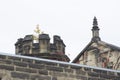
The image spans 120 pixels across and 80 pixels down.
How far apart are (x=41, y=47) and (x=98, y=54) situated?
16.9 feet

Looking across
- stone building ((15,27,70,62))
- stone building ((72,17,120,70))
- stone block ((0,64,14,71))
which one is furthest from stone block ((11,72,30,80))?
stone building ((15,27,70,62))

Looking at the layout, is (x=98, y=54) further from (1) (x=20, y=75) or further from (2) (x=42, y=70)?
(1) (x=20, y=75)

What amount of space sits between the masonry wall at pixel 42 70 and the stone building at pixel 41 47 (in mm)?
17436

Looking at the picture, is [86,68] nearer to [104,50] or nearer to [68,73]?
[68,73]

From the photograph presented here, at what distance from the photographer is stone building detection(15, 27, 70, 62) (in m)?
40.2

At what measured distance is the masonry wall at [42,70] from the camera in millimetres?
20422

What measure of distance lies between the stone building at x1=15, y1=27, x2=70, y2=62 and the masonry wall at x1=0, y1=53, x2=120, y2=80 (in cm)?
1744

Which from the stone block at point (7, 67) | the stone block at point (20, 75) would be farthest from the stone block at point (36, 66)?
the stone block at point (7, 67)

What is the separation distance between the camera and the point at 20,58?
20.7 m

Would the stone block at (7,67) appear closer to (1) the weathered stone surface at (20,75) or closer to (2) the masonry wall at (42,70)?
(2) the masonry wall at (42,70)

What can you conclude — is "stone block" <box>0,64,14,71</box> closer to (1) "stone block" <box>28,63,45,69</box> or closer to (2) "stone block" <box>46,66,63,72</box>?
(1) "stone block" <box>28,63,45,69</box>

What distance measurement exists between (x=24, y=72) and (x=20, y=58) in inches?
21.3

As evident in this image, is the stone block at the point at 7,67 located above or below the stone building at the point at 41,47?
below

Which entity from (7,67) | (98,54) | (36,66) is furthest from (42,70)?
(98,54)
